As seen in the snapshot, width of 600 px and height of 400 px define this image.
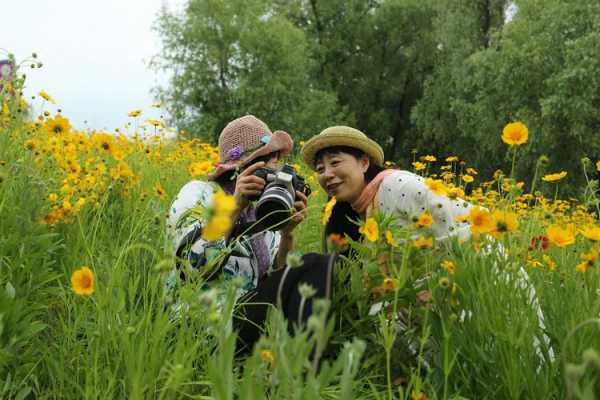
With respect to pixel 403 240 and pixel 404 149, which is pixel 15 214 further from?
pixel 404 149

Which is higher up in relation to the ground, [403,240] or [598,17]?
[598,17]

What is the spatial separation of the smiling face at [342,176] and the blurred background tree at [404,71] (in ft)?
33.5

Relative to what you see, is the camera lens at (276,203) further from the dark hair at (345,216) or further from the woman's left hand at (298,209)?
the dark hair at (345,216)

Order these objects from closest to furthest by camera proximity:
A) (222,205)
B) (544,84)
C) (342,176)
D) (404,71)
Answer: (222,205) < (342,176) < (544,84) < (404,71)

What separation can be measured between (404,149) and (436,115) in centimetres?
286

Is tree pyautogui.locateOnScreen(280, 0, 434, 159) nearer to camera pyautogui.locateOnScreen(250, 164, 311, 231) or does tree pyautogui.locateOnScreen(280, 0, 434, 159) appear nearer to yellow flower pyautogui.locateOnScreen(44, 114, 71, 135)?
yellow flower pyautogui.locateOnScreen(44, 114, 71, 135)

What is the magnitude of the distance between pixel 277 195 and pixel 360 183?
28.1 inches

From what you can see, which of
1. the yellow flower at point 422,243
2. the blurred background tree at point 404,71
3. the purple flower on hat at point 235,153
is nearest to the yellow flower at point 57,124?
the purple flower on hat at point 235,153

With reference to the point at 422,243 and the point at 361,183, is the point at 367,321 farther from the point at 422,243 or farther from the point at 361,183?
the point at 361,183

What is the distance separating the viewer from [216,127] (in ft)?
57.2

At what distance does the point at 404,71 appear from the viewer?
20.2 meters

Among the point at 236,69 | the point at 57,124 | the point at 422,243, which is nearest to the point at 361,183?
the point at 422,243

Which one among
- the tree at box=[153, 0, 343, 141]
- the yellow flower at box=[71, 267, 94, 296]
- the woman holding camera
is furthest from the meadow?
the tree at box=[153, 0, 343, 141]

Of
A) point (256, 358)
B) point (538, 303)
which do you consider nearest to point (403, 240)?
point (538, 303)
